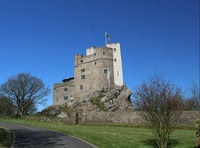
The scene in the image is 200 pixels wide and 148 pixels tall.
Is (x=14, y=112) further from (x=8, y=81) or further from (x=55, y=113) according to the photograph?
(x=55, y=113)

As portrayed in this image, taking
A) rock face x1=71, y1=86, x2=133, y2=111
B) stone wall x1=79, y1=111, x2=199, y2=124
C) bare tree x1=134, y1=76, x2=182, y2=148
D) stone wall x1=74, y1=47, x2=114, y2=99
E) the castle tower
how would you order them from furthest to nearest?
the castle tower, stone wall x1=74, y1=47, x2=114, y2=99, rock face x1=71, y1=86, x2=133, y2=111, stone wall x1=79, y1=111, x2=199, y2=124, bare tree x1=134, y1=76, x2=182, y2=148

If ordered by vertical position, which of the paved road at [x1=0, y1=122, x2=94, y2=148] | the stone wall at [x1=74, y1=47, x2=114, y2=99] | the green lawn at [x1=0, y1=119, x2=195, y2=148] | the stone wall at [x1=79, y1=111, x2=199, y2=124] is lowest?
the green lawn at [x1=0, y1=119, x2=195, y2=148]

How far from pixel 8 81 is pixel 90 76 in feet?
79.2

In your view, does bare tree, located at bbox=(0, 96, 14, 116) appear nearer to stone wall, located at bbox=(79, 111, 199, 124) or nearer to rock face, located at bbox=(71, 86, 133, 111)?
rock face, located at bbox=(71, 86, 133, 111)

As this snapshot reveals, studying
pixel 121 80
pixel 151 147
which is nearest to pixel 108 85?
pixel 121 80

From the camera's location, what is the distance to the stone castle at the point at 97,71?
212 feet

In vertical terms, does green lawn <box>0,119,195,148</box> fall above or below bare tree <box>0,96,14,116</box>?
below

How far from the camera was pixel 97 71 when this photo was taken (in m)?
65.1

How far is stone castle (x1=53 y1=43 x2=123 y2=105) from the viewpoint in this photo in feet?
212

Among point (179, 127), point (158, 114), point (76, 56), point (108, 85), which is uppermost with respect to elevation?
point (76, 56)

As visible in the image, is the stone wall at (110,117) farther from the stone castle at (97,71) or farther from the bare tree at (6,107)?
the bare tree at (6,107)

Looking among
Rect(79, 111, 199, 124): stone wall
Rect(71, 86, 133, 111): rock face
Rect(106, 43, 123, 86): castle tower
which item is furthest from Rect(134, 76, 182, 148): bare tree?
Rect(106, 43, 123, 86): castle tower

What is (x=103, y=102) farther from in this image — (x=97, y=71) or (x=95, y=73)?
(x=97, y=71)

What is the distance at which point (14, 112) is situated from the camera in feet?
224
